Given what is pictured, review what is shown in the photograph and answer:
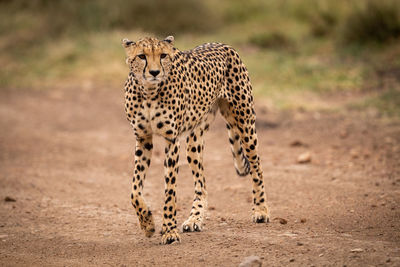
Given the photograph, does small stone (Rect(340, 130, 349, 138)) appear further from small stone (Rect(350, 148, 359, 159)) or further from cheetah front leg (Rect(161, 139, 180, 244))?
cheetah front leg (Rect(161, 139, 180, 244))

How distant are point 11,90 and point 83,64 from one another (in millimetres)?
1878

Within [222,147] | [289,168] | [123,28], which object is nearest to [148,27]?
[123,28]

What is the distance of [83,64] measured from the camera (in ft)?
47.9

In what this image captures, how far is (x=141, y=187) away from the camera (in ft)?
16.0

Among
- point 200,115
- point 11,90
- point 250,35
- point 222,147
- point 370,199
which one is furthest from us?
point 250,35

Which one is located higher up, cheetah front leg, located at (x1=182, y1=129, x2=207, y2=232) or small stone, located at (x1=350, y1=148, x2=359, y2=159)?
small stone, located at (x1=350, y1=148, x2=359, y2=159)

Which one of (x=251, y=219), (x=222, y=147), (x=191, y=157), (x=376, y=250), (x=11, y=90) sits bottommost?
(x=376, y=250)

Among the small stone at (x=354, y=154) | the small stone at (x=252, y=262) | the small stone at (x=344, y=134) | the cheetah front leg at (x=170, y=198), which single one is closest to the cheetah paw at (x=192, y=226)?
the cheetah front leg at (x=170, y=198)

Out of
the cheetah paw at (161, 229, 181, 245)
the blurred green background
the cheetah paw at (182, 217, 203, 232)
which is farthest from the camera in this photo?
the blurred green background

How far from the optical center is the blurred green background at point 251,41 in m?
11.7

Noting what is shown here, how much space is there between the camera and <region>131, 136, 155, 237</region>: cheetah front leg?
4797mm

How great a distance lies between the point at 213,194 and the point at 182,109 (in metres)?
2.03

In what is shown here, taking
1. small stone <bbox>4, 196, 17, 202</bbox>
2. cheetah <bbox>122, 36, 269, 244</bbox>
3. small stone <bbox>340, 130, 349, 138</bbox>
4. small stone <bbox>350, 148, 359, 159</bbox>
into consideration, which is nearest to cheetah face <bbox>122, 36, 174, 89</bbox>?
cheetah <bbox>122, 36, 269, 244</bbox>

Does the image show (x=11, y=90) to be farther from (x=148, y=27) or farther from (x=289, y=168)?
(x=289, y=168)
